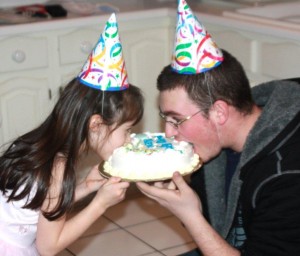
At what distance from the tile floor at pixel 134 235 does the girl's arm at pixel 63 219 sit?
88 cm

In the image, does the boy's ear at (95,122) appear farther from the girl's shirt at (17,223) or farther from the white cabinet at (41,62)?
the white cabinet at (41,62)

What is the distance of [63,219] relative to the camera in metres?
2.19

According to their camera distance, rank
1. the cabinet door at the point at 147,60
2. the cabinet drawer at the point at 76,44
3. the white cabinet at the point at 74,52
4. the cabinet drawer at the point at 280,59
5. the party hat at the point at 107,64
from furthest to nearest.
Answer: the cabinet door at the point at 147,60, the cabinet drawer at the point at 76,44, the white cabinet at the point at 74,52, the cabinet drawer at the point at 280,59, the party hat at the point at 107,64

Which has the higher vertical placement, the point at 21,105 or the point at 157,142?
the point at 157,142

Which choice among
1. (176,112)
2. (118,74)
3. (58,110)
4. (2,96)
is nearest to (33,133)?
(58,110)

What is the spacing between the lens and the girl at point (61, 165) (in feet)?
7.05

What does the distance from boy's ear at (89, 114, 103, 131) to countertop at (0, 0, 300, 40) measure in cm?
100

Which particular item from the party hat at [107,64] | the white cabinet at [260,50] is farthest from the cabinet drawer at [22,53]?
the party hat at [107,64]

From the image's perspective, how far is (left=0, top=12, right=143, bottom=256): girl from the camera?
215 cm

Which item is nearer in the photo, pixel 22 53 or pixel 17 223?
pixel 17 223

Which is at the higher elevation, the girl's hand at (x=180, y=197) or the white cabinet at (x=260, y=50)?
the white cabinet at (x=260, y=50)

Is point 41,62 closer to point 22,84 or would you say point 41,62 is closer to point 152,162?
point 22,84

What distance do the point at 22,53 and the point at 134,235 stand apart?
0.96 metres

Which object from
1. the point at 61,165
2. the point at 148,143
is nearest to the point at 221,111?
the point at 148,143
